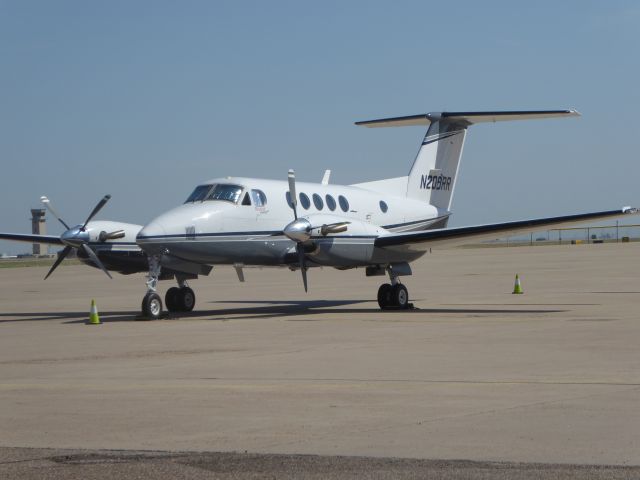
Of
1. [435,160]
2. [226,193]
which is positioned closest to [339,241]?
[226,193]

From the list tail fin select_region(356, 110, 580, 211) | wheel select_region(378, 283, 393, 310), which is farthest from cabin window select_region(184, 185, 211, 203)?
tail fin select_region(356, 110, 580, 211)

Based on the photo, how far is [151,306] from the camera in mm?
22125

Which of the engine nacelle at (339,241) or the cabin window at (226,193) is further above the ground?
the cabin window at (226,193)

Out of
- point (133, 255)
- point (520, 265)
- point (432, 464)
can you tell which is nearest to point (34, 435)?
point (432, 464)

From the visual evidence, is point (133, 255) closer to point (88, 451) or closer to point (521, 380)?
point (521, 380)

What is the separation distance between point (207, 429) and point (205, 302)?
21462 mm

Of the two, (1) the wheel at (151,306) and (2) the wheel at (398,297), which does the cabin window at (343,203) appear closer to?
(2) the wheel at (398,297)

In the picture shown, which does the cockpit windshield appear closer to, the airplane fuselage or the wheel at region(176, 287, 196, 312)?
the airplane fuselage

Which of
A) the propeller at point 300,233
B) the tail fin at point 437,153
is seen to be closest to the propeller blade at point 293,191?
the propeller at point 300,233

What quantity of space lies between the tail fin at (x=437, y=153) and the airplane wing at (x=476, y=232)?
189 inches

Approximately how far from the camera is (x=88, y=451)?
7906 mm

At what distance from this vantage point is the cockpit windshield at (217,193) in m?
23.4

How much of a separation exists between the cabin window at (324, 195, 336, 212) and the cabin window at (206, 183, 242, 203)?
2.87m

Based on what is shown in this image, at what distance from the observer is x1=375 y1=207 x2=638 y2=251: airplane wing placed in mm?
22484
